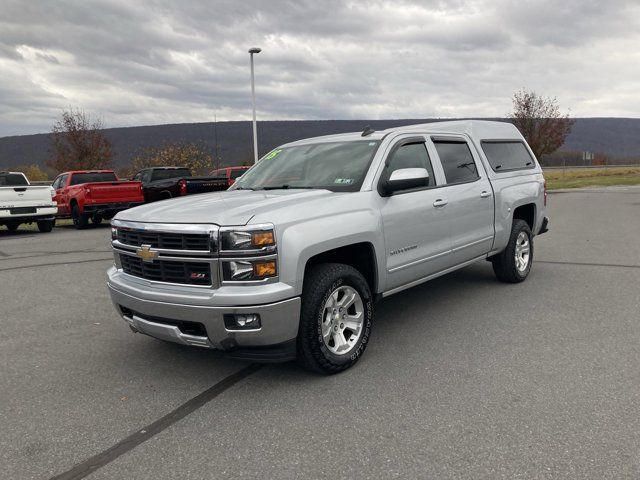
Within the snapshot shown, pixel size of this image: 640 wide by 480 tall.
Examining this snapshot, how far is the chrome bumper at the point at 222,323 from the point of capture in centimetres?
341

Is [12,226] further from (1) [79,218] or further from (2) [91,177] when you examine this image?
(2) [91,177]

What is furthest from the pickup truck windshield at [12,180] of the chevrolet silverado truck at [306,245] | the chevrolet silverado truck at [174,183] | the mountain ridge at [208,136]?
the mountain ridge at [208,136]

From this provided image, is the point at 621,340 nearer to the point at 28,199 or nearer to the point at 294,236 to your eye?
the point at 294,236

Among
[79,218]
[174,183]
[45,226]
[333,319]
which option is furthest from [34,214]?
[333,319]

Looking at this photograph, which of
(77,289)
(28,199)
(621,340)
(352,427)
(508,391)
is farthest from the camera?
(28,199)

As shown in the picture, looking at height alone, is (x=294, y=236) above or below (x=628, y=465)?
above

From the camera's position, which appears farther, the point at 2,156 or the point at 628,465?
the point at 2,156

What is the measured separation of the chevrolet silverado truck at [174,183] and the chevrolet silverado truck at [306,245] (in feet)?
39.8

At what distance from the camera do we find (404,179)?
420 cm

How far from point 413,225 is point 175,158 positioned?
39773 millimetres

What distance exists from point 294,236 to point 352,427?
1.27 m

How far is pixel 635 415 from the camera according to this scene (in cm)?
314

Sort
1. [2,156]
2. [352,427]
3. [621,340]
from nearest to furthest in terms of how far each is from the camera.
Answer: [352,427], [621,340], [2,156]

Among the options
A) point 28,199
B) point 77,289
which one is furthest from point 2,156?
point 77,289
